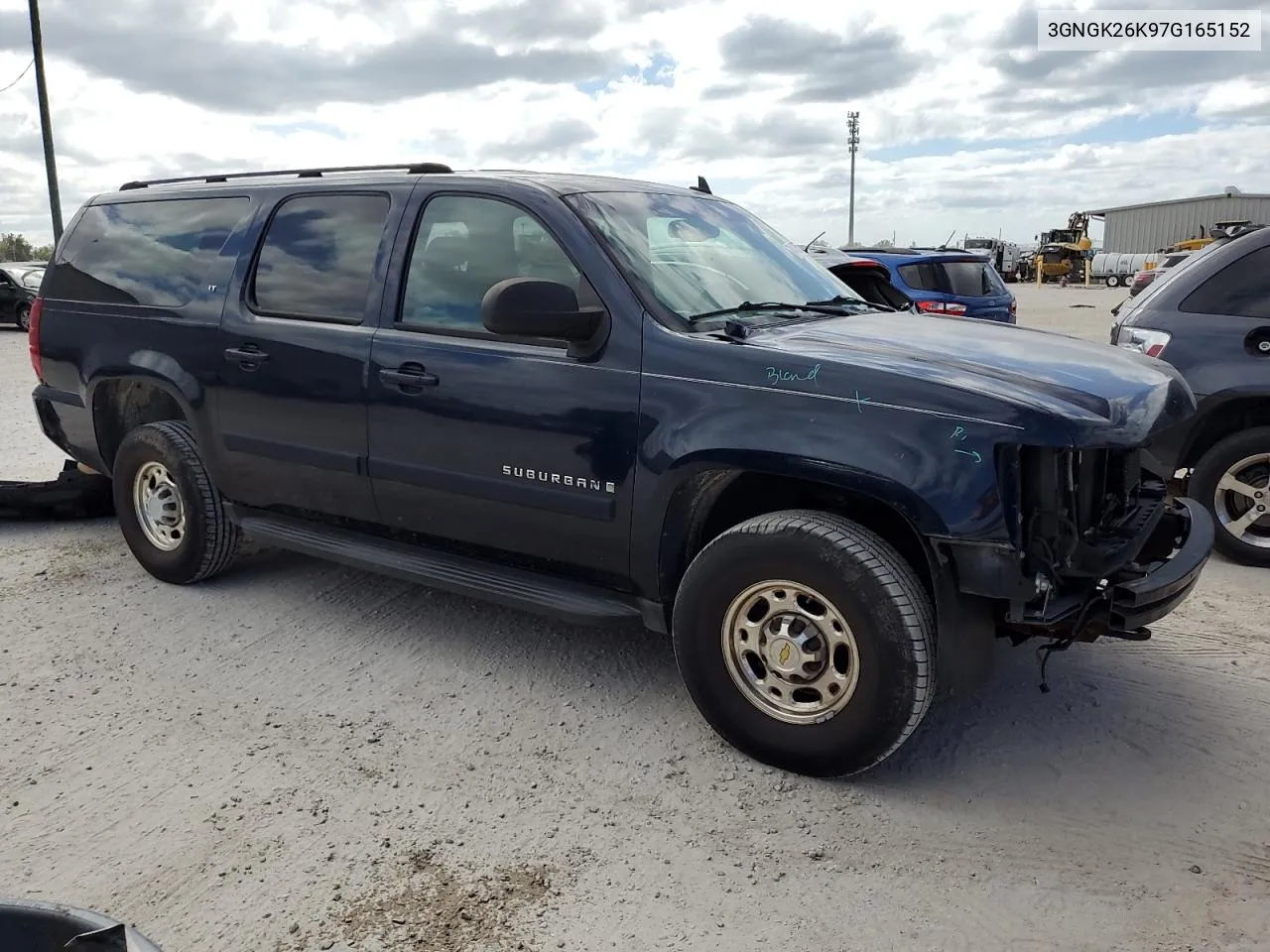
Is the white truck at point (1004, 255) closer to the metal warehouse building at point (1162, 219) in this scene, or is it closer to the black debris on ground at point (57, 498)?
the metal warehouse building at point (1162, 219)

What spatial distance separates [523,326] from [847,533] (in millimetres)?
1204

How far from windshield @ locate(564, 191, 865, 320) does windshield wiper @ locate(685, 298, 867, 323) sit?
2 centimetres

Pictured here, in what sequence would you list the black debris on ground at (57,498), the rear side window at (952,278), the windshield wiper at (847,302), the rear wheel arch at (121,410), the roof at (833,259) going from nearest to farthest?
the windshield wiper at (847,302) < the rear wheel arch at (121,410) < the black debris on ground at (57,498) < the roof at (833,259) < the rear side window at (952,278)

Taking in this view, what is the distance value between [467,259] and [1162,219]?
6544 centimetres

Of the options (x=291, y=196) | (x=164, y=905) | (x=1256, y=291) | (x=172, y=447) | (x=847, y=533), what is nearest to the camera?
(x=164, y=905)

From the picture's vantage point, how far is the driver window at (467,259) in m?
3.74

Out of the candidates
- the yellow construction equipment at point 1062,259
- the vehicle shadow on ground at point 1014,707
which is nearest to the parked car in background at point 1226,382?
the vehicle shadow on ground at point 1014,707

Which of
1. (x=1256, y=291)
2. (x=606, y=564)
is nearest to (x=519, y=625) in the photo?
(x=606, y=564)

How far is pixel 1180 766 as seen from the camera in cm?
334

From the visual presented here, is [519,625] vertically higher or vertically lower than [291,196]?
lower

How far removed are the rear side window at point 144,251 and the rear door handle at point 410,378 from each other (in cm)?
133

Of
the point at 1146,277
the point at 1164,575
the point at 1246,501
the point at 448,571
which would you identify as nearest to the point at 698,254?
the point at 448,571

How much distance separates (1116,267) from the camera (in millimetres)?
51812

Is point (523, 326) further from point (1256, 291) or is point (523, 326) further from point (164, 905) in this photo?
point (1256, 291)
